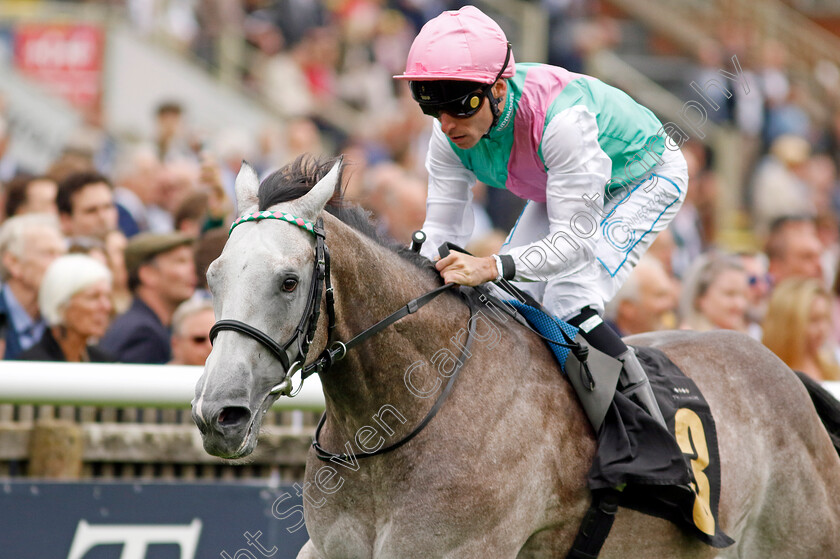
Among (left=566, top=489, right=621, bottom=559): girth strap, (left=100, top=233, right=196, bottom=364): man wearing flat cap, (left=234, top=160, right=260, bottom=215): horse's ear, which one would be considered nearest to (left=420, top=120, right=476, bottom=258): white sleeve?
(left=234, top=160, right=260, bottom=215): horse's ear

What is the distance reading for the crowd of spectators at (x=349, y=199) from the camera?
17.4 feet

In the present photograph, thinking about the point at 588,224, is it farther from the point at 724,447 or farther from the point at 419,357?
the point at 724,447

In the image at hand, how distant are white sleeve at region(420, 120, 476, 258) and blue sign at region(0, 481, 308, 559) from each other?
1481mm

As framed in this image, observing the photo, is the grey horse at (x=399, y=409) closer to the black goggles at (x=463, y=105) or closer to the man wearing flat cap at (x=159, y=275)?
the black goggles at (x=463, y=105)

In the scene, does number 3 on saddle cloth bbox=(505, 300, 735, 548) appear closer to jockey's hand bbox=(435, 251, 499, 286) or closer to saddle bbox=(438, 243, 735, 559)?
saddle bbox=(438, 243, 735, 559)

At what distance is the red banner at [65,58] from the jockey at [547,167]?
Answer: 8.74m

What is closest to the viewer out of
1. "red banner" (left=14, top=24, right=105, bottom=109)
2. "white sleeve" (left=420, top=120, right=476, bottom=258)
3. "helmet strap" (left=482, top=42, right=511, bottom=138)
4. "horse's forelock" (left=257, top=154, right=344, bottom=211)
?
"horse's forelock" (left=257, top=154, right=344, bottom=211)

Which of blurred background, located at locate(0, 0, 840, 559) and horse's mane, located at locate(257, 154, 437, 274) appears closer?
horse's mane, located at locate(257, 154, 437, 274)

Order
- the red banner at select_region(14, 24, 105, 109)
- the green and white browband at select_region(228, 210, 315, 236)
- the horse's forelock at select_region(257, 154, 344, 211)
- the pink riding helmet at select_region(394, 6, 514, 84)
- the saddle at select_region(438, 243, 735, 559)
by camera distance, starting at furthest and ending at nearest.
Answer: the red banner at select_region(14, 24, 105, 109), the saddle at select_region(438, 243, 735, 559), the pink riding helmet at select_region(394, 6, 514, 84), the horse's forelock at select_region(257, 154, 344, 211), the green and white browband at select_region(228, 210, 315, 236)

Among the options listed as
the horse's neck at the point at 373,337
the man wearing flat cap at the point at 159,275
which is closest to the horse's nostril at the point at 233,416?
the horse's neck at the point at 373,337

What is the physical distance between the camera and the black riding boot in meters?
3.66

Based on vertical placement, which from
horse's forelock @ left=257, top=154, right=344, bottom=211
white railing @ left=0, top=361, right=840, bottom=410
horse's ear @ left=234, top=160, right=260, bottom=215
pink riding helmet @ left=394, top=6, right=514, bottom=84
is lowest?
white railing @ left=0, top=361, right=840, bottom=410

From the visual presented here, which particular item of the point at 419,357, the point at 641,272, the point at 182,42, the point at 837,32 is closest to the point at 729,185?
the point at 837,32

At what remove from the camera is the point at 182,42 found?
13.2m
